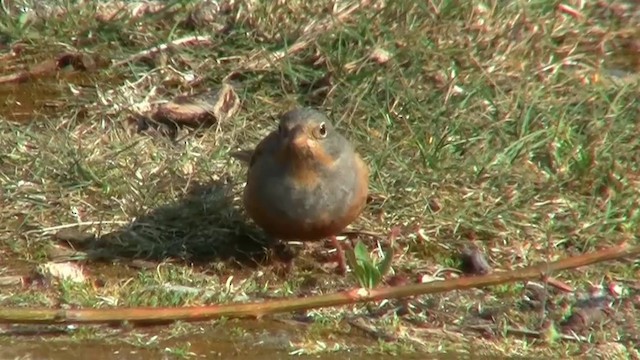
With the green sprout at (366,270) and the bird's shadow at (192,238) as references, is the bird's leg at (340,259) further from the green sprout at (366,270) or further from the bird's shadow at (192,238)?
the green sprout at (366,270)

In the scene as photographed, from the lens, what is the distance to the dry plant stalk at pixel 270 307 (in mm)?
4816

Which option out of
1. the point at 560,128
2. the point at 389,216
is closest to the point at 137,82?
the point at 389,216

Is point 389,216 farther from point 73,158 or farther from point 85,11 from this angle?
point 85,11

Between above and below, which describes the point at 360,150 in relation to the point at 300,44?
below

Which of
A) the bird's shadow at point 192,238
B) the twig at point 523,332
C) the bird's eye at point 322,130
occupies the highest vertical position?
the bird's eye at point 322,130

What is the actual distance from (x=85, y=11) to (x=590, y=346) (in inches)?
138

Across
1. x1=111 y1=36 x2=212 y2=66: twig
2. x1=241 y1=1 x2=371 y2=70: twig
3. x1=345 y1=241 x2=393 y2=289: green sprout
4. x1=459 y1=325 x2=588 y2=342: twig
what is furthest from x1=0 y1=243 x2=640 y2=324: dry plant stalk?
x1=111 y1=36 x2=212 y2=66: twig

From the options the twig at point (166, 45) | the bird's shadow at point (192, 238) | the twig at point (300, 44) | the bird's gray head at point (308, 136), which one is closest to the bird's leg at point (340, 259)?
the bird's shadow at point (192, 238)

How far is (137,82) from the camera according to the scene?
693 centimetres

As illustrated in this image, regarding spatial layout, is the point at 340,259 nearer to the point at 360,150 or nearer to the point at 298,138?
the point at 298,138

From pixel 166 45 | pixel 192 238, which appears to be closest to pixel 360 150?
pixel 192 238

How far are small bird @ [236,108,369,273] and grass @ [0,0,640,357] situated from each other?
221 mm

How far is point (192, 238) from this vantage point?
588 cm

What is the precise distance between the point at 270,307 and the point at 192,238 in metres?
1.04
